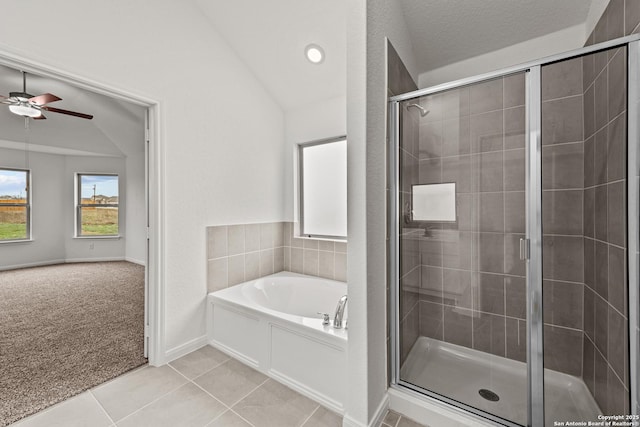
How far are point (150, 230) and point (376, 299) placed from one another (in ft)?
5.77

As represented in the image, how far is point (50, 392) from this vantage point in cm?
174

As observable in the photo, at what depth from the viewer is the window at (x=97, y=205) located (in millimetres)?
5859

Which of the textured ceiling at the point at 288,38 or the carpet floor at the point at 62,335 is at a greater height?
the textured ceiling at the point at 288,38

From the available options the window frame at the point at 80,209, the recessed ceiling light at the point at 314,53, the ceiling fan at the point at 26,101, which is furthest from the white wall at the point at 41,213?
the recessed ceiling light at the point at 314,53

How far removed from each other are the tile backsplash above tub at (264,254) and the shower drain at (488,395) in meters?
1.43

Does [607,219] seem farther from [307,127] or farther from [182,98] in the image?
[182,98]

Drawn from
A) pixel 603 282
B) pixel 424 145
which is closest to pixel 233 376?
pixel 424 145

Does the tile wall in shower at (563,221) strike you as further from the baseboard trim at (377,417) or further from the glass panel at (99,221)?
the glass panel at (99,221)

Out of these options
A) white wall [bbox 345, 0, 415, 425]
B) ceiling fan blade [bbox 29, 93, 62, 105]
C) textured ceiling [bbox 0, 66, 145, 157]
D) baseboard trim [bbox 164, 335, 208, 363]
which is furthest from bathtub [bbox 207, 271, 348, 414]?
ceiling fan blade [bbox 29, 93, 62, 105]

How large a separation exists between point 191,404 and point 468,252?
1944mm

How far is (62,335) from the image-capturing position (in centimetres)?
256

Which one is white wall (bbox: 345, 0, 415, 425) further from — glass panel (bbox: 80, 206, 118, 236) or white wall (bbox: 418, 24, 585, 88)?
glass panel (bbox: 80, 206, 118, 236)

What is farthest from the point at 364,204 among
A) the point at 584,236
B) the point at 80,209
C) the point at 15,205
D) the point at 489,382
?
the point at 15,205

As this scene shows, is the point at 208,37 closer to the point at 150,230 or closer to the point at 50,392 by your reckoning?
the point at 150,230
